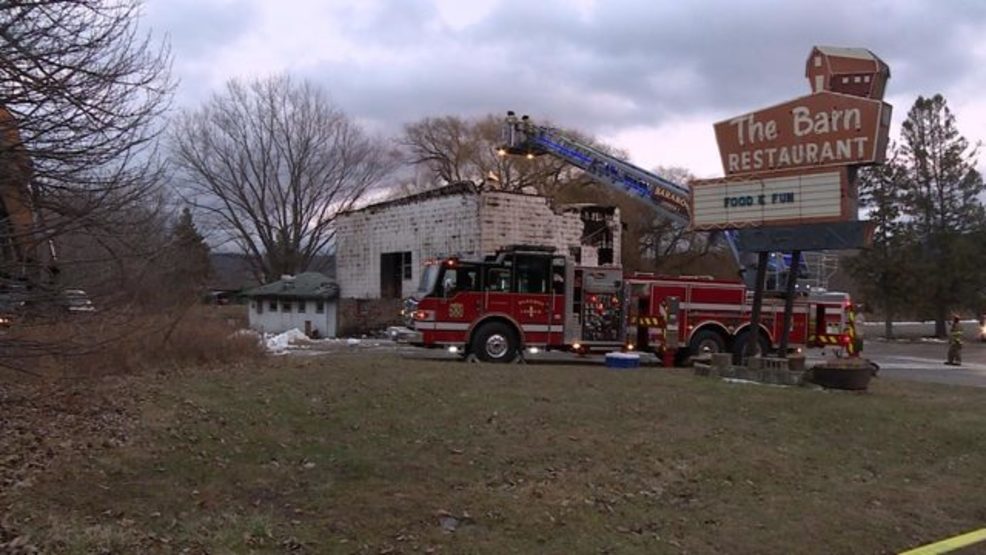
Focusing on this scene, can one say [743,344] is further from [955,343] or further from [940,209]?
[940,209]

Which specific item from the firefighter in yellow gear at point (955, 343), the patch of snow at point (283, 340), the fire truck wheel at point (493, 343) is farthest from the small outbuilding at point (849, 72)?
the patch of snow at point (283, 340)

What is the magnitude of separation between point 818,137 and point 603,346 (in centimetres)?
740

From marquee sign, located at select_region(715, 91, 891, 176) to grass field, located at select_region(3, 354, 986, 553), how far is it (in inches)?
190

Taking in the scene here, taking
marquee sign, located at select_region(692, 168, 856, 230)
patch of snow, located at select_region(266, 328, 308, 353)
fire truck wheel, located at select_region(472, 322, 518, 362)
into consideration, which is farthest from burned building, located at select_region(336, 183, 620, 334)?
marquee sign, located at select_region(692, 168, 856, 230)

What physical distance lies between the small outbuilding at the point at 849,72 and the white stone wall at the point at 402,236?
17268 millimetres

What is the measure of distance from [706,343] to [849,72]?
7501 millimetres

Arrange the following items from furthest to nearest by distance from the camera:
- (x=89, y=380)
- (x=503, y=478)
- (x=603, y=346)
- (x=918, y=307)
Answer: (x=918, y=307) → (x=603, y=346) → (x=89, y=380) → (x=503, y=478)

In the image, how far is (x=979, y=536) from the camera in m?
7.91

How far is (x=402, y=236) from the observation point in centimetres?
3812

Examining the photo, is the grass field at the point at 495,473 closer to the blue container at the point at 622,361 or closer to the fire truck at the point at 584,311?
the blue container at the point at 622,361

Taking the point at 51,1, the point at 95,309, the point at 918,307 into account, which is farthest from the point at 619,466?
the point at 918,307

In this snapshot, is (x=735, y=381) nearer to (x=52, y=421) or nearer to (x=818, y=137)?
(x=818, y=137)

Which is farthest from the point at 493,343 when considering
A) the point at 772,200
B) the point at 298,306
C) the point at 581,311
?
the point at 298,306

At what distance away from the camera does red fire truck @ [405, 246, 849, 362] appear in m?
20.2
